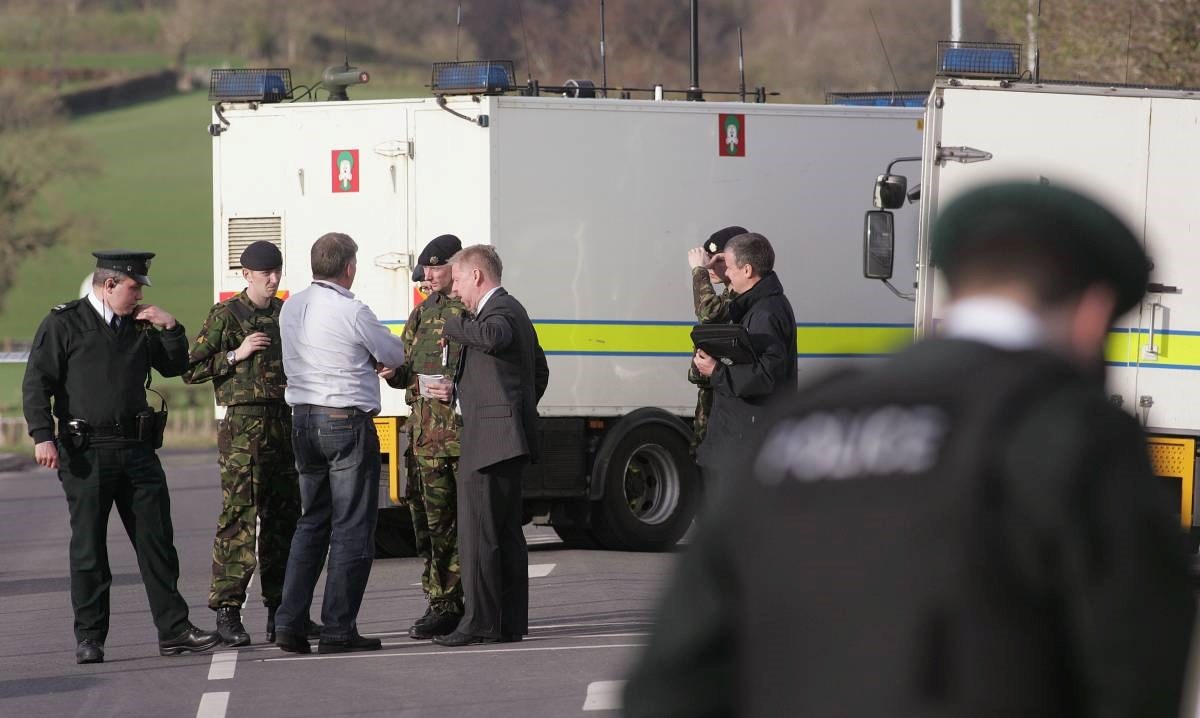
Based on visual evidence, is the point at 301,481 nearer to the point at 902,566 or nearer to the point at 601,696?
the point at 601,696

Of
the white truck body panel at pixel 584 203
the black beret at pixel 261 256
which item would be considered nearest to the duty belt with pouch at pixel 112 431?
the black beret at pixel 261 256

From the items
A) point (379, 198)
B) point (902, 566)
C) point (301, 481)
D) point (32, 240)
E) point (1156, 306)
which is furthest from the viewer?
point (32, 240)

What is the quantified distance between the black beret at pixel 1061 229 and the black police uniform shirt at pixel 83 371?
21.9 feet

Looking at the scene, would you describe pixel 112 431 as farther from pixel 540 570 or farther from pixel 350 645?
pixel 540 570

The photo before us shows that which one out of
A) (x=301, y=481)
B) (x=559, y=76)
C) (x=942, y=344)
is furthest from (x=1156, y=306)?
(x=559, y=76)

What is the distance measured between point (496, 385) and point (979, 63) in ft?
12.6

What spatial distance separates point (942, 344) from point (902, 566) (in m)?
0.27

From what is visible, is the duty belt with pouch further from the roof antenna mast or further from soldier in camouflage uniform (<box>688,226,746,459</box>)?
the roof antenna mast

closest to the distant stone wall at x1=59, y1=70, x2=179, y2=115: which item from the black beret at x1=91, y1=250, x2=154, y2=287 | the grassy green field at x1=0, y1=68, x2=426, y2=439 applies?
the grassy green field at x1=0, y1=68, x2=426, y2=439

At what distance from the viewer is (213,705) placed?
7.30 metres

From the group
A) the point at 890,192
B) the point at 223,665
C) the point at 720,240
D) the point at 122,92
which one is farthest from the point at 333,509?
the point at 122,92

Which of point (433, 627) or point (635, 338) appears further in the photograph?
point (635, 338)

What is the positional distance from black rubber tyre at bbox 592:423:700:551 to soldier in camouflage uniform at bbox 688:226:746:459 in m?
1.84

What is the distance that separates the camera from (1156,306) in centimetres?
997
